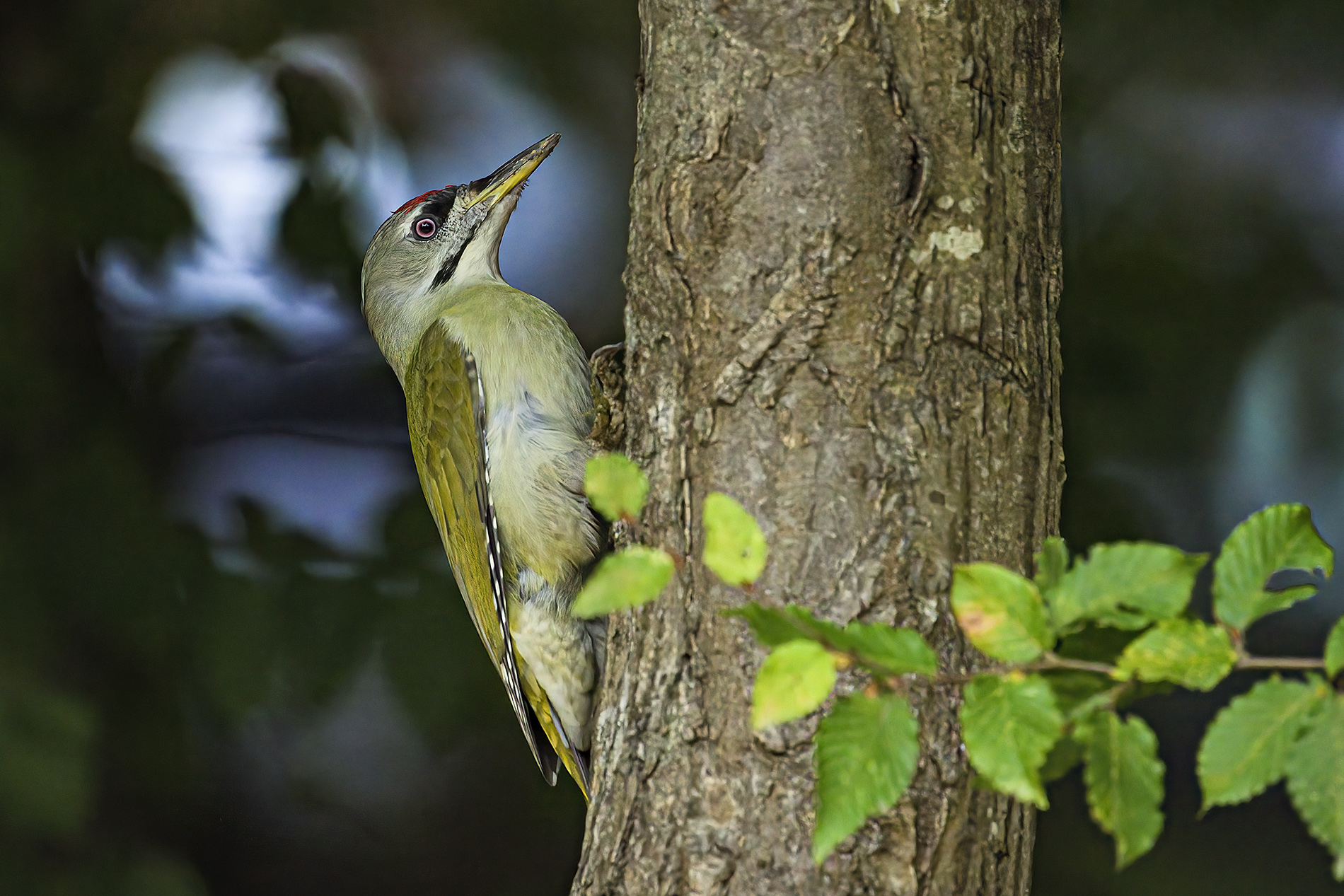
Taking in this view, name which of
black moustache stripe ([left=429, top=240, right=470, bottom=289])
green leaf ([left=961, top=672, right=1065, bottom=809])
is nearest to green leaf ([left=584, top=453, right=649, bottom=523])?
green leaf ([left=961, top=672, right=1065, bottom=809])

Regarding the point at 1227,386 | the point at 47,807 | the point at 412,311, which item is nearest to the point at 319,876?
the point at 47,807

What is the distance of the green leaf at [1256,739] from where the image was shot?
70 centimetres

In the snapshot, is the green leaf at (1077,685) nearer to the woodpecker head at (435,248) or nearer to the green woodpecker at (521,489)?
the green woodpecker at (521,489)

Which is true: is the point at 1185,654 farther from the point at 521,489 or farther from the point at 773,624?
the point at 521,489

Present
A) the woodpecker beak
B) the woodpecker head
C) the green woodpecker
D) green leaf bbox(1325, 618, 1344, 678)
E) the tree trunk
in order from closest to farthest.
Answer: green leaf bbox(1325, 618, 1344, 678) → the tree trunk → the green woodpecker → the woodpecker beak → the woodpecker head

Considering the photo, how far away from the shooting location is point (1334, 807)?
68 centimetres

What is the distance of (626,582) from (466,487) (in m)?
1.60

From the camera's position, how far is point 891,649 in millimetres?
725

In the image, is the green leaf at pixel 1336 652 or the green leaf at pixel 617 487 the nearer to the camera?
the green leaf at pixel 1336 652

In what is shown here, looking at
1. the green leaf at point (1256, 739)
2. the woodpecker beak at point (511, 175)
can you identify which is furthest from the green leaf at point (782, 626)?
the woodpecker beak at point (511, 175)

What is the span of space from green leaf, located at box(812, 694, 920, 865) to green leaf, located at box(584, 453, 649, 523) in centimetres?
19

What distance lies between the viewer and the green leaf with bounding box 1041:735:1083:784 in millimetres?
877

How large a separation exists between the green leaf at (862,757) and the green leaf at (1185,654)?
153mm

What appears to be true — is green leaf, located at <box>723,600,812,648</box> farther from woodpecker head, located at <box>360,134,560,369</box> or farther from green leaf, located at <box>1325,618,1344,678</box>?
woodpecker head, located at <box>360,134,560,369</box>
